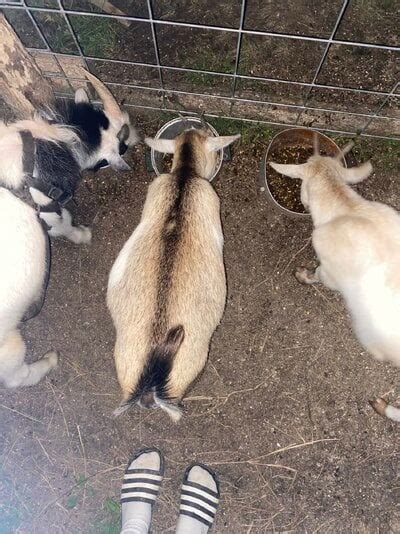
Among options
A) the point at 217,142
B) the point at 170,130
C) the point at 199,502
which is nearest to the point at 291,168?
the point at 217,142

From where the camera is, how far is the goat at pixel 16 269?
3.15 m

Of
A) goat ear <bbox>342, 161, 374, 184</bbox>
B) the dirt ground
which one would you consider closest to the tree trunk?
the dirt ground

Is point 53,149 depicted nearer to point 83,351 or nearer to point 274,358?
point 83,351

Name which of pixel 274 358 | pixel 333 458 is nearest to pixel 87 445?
pixel 274 358

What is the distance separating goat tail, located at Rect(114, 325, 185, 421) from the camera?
267 cm

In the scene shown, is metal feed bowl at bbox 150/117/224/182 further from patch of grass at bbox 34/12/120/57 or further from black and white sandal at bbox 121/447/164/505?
black and white sandal at bbox 121/447/164/505

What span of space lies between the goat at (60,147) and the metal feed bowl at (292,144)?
1.18 meters

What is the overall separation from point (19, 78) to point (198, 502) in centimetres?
344

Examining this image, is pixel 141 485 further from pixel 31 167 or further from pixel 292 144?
pixel 292 144

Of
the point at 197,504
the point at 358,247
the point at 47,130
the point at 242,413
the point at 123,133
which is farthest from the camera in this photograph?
the point at 242,413

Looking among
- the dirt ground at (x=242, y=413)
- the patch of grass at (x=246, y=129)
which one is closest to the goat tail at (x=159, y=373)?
the dirt ground at (x=242, y=413)

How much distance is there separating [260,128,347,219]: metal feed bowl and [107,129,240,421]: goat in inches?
30.0

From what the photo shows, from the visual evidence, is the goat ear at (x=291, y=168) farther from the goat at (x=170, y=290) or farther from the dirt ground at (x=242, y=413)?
the dirt ground at (x=242, y=413)

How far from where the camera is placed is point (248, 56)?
13.8ft
